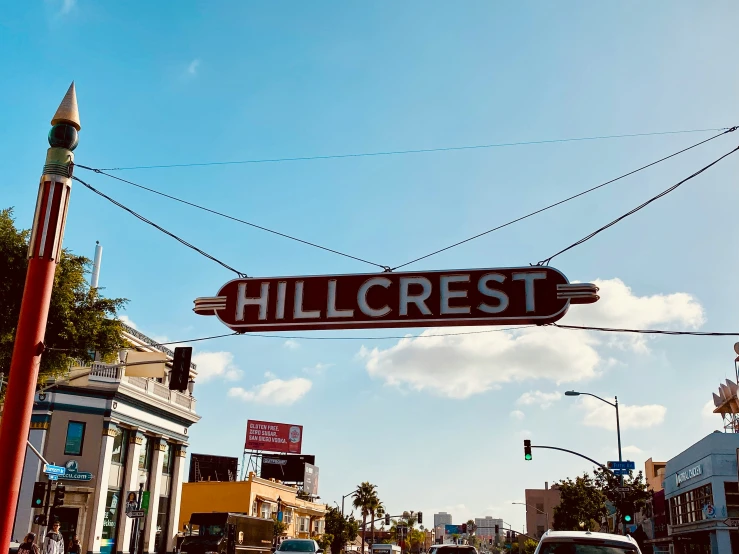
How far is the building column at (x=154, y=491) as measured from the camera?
4672 centimetres

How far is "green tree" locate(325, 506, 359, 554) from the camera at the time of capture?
94625mm

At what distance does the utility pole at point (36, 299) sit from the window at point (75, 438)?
3083 cm

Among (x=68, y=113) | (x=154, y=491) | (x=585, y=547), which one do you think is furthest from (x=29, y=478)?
(x=585, y=547)

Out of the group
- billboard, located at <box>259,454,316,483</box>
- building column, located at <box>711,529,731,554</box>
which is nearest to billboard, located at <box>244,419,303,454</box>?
billboard, located at <box>259,454,316,483</box>

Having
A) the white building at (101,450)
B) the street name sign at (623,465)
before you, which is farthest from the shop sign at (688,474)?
the white building at (101,450)

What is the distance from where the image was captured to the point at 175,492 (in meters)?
50.8

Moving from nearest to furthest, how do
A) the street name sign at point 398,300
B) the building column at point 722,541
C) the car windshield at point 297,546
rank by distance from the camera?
1. the street name sign at point 398,300
2. the car windshield at point 297,546
3. the building column at point 722,541

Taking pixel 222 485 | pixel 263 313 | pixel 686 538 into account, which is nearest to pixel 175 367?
pixel 263 313

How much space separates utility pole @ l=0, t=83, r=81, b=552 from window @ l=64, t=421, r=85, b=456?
3083 cm

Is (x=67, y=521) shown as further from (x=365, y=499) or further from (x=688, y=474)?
(x=365, y=499)

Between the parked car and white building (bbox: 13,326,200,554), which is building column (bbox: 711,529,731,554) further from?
the parked car

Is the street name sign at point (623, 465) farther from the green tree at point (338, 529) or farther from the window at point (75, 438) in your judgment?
the green tree at point (338, 529)

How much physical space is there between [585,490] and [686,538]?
2679cm

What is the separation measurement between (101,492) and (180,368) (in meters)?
25.0
